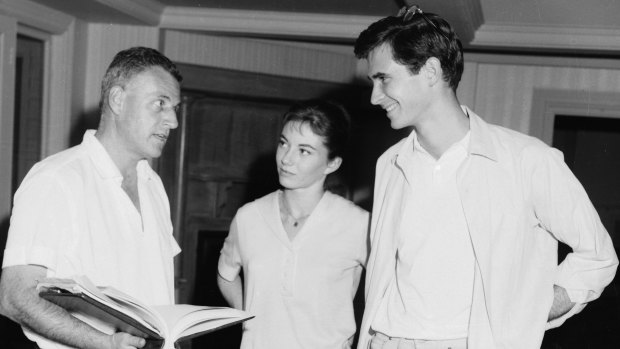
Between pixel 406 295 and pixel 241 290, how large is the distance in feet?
2.93

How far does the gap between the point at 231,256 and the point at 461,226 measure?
95cm

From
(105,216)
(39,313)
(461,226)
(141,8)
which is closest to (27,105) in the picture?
(141,8)

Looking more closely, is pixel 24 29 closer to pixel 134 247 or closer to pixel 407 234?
pixel 134 247

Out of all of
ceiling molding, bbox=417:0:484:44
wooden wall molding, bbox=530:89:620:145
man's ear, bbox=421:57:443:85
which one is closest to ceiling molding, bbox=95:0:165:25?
ceiling molding, bbox=417:0:484:44

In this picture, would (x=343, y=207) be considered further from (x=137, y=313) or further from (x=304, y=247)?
(x=137, y=313)

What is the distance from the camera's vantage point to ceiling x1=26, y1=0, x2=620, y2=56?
3445mm

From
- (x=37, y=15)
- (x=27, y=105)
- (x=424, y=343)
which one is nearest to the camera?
(x=424, y=343)

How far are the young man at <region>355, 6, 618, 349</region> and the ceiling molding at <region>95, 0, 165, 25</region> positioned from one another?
1.49 meters

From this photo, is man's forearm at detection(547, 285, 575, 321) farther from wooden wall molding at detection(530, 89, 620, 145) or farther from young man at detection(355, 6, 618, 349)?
wooden wall molding at detection(530, 89, 620, 145)

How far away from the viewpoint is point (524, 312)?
1.97 m

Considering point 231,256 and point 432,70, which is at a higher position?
point 432,70

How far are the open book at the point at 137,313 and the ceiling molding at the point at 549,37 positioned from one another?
2.58 metres

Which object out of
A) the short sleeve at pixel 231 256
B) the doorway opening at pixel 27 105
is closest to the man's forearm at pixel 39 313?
the short sleeve at pixel 231 256

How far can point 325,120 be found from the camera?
2461 mm
